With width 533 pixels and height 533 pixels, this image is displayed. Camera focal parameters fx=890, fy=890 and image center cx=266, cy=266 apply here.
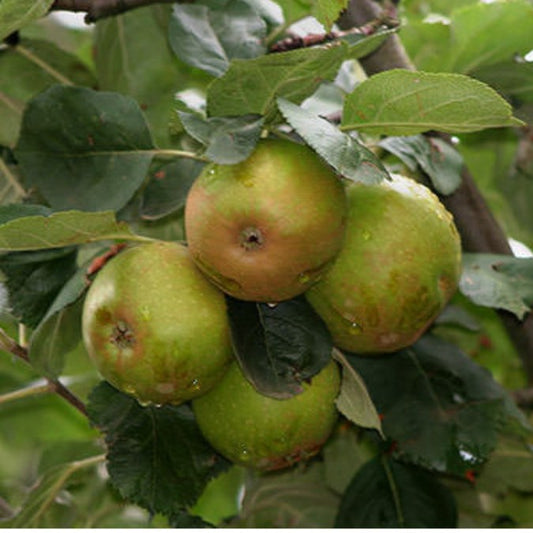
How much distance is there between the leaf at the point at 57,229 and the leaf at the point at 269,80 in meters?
0.17

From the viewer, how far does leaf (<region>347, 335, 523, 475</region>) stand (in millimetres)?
1133

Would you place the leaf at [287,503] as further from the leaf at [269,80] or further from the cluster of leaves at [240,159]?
the leaf at [269,80]

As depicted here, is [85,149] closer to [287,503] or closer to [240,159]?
[240,159]

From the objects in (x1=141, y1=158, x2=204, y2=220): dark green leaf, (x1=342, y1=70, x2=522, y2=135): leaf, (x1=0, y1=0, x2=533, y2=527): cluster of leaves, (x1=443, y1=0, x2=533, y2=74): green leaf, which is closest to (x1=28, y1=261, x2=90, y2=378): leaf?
(x1=0, y1=0, x2=533, y2=527): cluster of leaves

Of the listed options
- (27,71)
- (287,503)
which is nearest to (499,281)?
(287,503)

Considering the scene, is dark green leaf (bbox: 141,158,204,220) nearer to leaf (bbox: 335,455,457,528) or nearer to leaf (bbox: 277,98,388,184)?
leaf (bbox: 277,98,388,184)

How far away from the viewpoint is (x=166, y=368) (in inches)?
35.7

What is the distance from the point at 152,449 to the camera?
1069 millimetres

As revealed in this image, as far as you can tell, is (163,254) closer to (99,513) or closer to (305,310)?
(305,310)

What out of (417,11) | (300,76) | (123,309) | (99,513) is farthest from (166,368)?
(417,11)

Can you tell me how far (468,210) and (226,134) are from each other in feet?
1.82

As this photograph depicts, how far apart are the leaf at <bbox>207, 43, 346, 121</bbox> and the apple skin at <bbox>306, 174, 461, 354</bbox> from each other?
0.46 ft

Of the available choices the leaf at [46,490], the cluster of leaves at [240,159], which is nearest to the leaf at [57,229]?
the cluster of leaves at [240,159]

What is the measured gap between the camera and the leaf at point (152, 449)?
3.45ft
